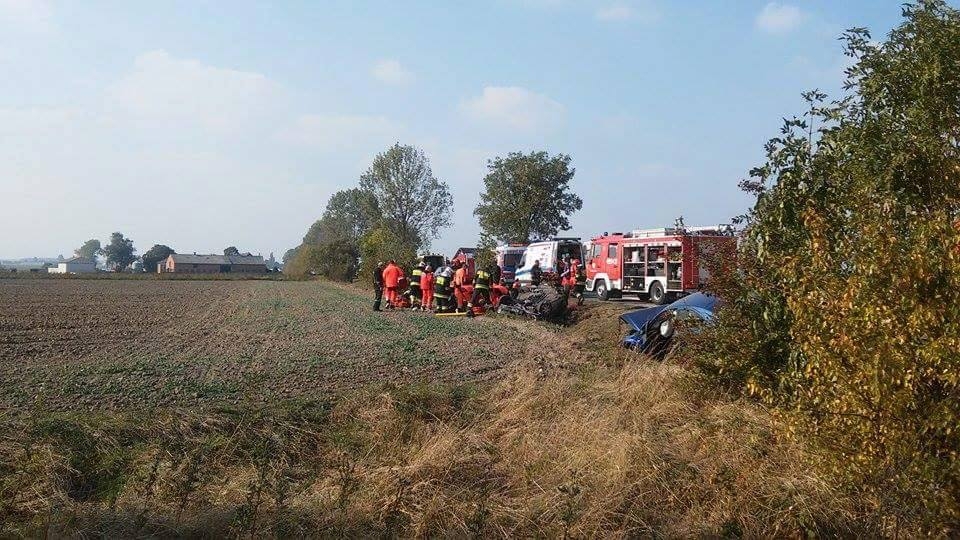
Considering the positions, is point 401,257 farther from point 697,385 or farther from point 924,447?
point 924,447

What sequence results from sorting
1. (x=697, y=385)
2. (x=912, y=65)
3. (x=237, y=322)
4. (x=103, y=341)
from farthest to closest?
1. (x=237, y=322)
2. (x=103, y=341)
3. (x=697, y=385)
4. (x=912, y=65)

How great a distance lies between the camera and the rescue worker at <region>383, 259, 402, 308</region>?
23.9 metres

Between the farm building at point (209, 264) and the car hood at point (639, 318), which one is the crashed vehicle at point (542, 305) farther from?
the farm building at point (209, 264)

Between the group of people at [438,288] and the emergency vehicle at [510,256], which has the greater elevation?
the emergency vehicle at [510,256]

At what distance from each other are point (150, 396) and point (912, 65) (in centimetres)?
810

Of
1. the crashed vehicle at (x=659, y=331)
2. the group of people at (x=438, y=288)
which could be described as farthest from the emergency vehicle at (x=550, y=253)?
the crashed vehicle at (x=659, y=331)

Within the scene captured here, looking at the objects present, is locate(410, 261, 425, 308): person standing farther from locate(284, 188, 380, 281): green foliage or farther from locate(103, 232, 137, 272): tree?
locate(103, 232, 137, 272): tree

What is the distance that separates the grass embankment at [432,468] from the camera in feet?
17.5

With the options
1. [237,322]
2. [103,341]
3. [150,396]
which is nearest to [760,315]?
[150,396]

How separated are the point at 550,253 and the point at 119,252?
13357cm

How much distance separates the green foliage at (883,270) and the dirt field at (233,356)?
212 inches

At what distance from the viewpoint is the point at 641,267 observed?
25.9 meters

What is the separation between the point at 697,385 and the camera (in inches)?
312

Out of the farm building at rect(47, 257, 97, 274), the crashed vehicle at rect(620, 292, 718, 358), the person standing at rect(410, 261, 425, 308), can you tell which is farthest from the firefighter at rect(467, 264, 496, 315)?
the farm building at rect(47, 257, 97, 274)
